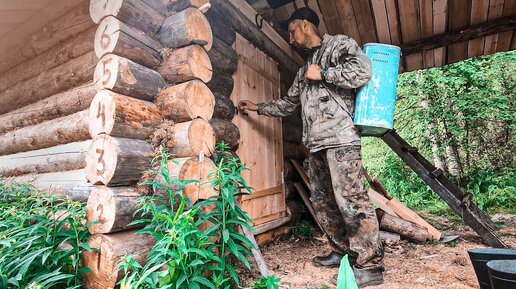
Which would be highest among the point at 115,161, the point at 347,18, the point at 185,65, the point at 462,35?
the point at 347,18

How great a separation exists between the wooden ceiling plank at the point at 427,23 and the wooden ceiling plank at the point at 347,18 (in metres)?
0.78

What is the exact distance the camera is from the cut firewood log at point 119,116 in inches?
70.6

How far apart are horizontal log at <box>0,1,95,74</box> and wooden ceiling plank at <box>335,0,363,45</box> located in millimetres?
2807

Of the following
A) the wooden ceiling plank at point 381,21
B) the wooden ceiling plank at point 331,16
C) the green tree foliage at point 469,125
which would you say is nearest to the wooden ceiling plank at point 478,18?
the wooden ceiling plank at point 381,21

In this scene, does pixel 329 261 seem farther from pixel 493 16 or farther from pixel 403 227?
pixel 493 16

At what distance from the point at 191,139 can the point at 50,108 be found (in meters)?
1.68

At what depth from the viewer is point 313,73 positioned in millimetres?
2623

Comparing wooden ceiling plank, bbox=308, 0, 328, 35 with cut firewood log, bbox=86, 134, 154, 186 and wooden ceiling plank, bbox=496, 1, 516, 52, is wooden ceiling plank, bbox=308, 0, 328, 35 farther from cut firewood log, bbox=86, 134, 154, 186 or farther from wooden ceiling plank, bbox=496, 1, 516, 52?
cut firewood log, bbox=86, 134, 154, 186

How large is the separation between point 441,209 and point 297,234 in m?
3.50

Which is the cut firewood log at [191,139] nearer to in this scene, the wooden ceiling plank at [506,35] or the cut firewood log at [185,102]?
the cut firewood log at [185,102]

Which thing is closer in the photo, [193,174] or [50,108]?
[193,174]

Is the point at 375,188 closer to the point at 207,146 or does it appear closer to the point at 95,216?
the point at 207,146

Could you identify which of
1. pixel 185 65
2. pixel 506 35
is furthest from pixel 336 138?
pixel 506 35

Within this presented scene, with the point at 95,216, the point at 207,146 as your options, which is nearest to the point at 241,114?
the point at 207,146
